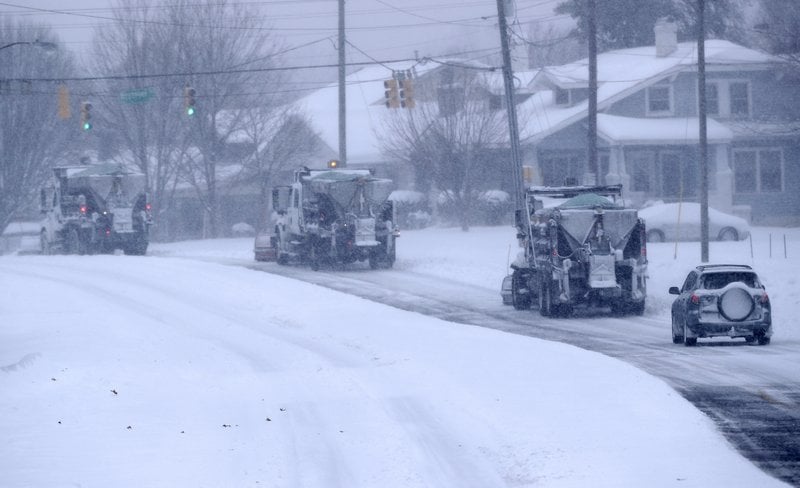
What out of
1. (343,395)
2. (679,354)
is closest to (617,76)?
(679,354)

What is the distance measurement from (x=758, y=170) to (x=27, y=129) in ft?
111

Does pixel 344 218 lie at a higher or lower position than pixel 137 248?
higher

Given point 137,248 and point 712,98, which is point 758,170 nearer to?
point 712,98

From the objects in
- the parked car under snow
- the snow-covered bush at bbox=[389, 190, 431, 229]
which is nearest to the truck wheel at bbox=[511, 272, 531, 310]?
the parked car under snow

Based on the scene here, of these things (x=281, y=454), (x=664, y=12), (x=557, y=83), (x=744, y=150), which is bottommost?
(x=281, y=454)

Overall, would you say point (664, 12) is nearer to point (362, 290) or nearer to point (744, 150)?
point (744, 150)

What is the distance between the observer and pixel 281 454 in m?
11.1

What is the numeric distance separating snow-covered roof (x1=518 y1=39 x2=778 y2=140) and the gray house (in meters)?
0.07

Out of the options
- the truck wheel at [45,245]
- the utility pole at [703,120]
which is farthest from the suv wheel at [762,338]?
the truck wheel at [45,245]

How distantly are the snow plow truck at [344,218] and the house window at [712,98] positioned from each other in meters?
24.7

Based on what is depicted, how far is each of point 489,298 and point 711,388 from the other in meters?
13.9

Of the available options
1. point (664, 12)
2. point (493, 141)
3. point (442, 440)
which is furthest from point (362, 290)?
point (664, 12)

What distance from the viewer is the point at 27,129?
5081 cm

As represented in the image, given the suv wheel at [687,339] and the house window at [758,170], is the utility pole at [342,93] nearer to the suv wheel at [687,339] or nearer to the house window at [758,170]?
the suv wheel at [687,339]
